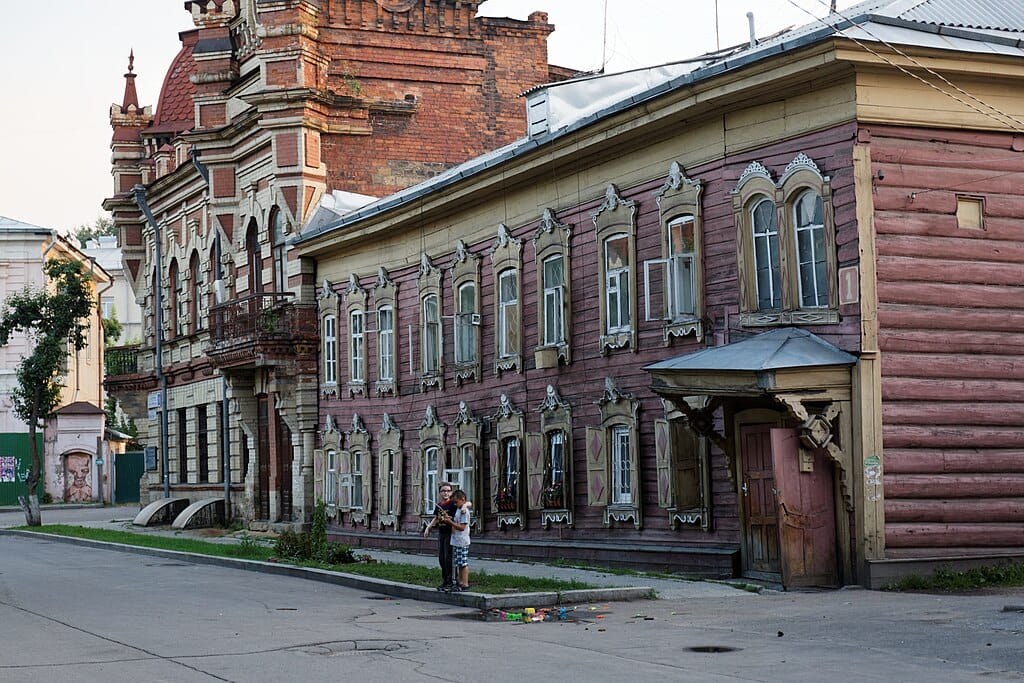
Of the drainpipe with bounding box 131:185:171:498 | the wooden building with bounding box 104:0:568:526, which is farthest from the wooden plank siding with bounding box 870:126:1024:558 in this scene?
the drainpipe with bounding box 131:185:171:498

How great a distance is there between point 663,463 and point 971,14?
24.2 ft

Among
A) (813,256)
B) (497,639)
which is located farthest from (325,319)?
(497,639)

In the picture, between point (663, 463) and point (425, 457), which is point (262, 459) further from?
point (663, 463)

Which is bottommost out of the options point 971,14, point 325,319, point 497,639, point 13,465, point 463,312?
point 497,639

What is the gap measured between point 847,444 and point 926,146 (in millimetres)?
3859

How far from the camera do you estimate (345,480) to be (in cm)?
3316

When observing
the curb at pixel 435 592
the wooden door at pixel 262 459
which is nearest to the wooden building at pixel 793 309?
the curb at pixel 435 592

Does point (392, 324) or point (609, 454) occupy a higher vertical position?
point (392, 324)

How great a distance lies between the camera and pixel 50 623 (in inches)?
619

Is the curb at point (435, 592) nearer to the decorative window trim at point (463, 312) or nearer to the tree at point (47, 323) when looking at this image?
the decorative window trim at point (463, 312)

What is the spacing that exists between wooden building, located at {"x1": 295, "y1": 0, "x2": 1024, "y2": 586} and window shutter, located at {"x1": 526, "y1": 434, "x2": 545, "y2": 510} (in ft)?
0.17

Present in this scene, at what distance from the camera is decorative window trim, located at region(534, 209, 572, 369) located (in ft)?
78.5

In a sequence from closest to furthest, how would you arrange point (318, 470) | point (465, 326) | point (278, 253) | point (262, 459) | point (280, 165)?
1. point (465, 326)
2. point (318, 470)
3. point (280, 165)
4. point (278, 253)
5. point (262, 459)

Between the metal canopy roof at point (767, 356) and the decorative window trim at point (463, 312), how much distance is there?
868 cm
